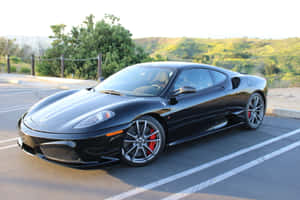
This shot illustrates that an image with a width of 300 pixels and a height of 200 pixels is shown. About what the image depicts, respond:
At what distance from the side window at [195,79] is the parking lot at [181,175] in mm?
942

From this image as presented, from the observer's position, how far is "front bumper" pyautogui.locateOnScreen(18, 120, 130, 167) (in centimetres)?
366

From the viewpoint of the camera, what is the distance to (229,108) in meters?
5.49

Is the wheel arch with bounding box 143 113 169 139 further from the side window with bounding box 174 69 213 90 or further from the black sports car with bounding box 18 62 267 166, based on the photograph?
the side window with bounding box 174 69 213 90

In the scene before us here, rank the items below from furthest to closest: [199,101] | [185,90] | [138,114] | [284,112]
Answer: [284,112] < [199,101] < [185,90] < [138,114]

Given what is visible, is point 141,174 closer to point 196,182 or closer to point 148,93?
point 196,182

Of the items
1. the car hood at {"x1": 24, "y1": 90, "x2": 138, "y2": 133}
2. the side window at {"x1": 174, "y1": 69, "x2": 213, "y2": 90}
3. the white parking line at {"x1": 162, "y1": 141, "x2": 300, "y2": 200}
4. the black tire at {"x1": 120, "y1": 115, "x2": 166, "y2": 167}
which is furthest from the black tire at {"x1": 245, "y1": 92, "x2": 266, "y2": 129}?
the car hood at {"x1": 24, "y1": 90, "x2": 138, "y2": 133}

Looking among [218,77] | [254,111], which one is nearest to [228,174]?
[218,77]

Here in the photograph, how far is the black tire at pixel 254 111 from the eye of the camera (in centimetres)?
598

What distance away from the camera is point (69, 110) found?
4.32m

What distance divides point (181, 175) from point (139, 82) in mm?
1683

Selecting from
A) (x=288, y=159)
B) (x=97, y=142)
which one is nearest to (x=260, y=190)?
(x=288, y=159)

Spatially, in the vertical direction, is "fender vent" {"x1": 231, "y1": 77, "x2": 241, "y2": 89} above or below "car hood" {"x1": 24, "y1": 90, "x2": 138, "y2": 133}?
above

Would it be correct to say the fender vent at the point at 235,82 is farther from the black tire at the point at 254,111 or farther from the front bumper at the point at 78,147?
the front bumper at the point at 78,147

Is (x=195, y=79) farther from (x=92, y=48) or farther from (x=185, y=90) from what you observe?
(x=92, y=48)
